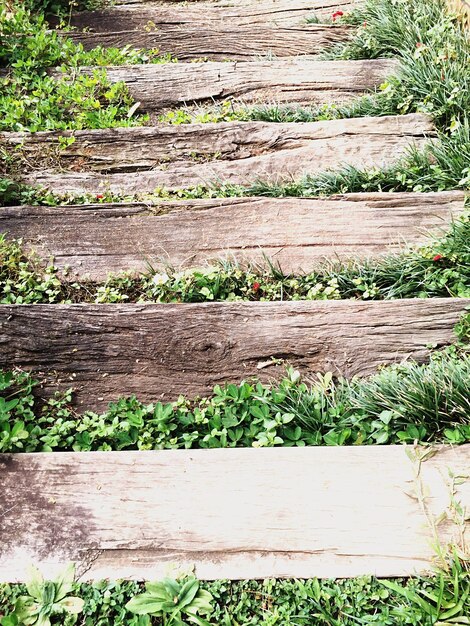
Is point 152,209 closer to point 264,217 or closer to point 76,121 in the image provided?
point 264,217

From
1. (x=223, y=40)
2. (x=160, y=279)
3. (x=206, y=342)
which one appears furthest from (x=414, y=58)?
(x=206, y=342)

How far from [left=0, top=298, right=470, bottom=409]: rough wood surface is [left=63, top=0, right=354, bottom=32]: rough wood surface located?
2910 mm

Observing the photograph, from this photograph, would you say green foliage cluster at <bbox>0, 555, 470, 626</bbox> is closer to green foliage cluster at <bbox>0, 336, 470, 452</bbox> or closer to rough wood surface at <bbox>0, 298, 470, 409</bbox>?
green foliage cluster at <bbox>0, 336, 470, 452</bbox>

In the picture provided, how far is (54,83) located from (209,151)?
125 cm

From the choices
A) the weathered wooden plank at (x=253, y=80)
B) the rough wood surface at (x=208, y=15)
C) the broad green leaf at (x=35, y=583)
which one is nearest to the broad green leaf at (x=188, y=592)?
the broad green leaf at (x=35, y=583)

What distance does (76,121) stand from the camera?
3.60 meters

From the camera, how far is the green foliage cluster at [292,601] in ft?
5.63

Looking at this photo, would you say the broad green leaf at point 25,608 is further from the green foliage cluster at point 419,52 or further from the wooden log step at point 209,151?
A: the green foliage cluster at point 419,52

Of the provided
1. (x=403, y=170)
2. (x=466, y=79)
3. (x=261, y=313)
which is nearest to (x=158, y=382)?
(x=261, y=313)

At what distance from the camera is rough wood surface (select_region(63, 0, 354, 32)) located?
4500mm

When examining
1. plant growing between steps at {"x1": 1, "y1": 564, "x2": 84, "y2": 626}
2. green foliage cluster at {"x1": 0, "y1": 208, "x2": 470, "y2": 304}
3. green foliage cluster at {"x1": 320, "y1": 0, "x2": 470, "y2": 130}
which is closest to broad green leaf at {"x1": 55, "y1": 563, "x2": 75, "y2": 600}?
plant growing between steps at {"x1": 1, "y1": 564, "x2": 84, "y2": 626}

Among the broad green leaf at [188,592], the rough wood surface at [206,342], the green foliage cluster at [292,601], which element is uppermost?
the rough wood surface at [206,342]

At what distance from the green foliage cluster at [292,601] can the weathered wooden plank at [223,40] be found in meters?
3.52

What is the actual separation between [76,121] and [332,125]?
59.7 inches
